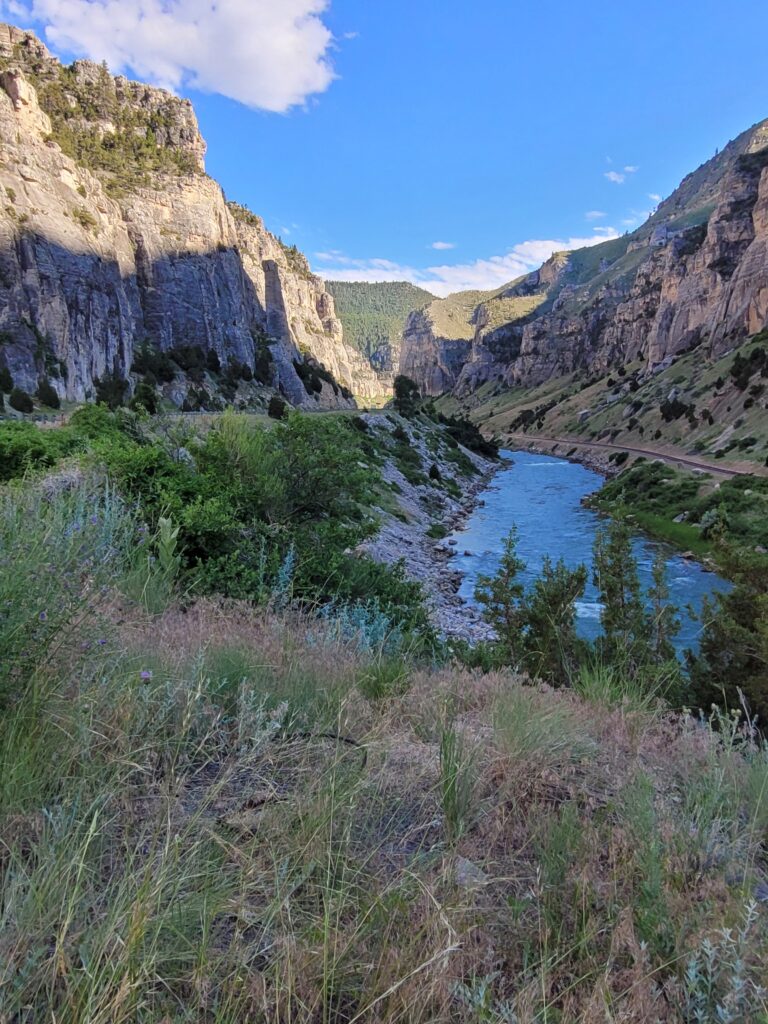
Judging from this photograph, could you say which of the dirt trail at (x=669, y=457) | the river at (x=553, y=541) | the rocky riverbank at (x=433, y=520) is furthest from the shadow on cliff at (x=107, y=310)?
the dirt trail at (x=669, y=457)

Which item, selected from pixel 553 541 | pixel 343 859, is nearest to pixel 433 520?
pixel 553 541

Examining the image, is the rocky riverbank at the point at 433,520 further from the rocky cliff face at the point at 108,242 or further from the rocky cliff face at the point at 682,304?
the rocky cliff face at the point at 682,304

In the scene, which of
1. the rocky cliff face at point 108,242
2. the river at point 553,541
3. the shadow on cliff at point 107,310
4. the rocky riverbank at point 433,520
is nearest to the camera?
the rocky riverbank at point 433,520

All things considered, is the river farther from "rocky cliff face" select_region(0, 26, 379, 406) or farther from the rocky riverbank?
"rocky cliff face" select_region(0, 26, 379, 406)

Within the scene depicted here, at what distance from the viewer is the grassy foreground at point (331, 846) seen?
160cm

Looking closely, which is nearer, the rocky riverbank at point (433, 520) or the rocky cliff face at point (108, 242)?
the rocky riverbank at point (433, 520)

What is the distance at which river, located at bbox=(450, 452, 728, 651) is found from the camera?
69.8 ft

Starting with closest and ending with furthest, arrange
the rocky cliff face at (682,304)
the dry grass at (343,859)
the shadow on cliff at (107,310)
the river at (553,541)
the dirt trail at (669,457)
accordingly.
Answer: the dry grass at (343,859) → the river at (553,541) → the shadow on cliff at (107,310) → the dirt trail at (669,457) → the rocky cliff face at (682,304)

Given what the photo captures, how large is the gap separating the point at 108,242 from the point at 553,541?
50906 millimetres

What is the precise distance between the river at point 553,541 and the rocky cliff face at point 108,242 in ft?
95.9

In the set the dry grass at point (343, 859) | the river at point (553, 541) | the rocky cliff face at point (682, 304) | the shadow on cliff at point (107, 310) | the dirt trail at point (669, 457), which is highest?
the rocky cliff face at point (682, 304)

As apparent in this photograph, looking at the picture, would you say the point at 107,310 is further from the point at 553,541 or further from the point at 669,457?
the point at 669,457

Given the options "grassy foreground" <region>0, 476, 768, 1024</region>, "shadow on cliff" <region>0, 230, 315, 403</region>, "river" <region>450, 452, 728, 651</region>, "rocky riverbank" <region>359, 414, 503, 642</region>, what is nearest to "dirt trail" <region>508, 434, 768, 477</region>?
"river" <region>450, 452, 728, 651</region>

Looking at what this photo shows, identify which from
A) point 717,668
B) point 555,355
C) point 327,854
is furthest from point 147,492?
point 555,355
